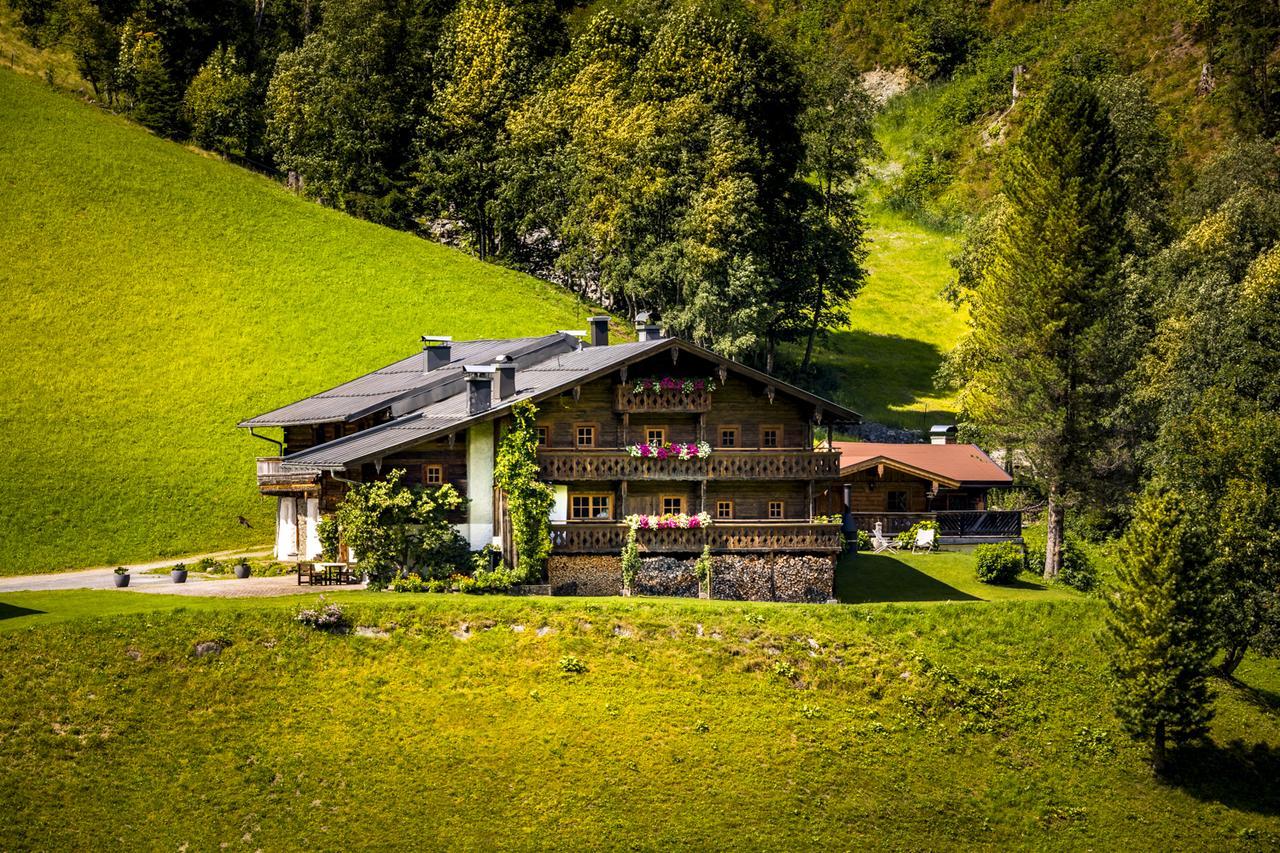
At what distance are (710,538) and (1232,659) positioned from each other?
1761cm

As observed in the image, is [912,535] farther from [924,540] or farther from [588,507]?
[588,507]

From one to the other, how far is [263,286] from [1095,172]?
164 feet

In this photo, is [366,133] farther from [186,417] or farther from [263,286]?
[186,417]

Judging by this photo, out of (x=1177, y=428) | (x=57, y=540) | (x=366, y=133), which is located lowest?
(x=57, y=540)

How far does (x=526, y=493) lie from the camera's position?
4691cm

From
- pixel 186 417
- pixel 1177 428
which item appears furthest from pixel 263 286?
pixel 1177 428

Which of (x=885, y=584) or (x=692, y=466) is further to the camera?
(x=885, y=584)

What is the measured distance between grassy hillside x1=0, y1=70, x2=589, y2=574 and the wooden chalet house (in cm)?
1468

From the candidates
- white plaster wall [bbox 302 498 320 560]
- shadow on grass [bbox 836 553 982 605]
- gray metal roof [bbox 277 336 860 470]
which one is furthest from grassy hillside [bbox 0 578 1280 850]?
white plaster wall [bbox 302 498 320 560]

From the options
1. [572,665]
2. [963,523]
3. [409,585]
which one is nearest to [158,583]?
[409,585]

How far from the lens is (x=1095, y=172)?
202ft

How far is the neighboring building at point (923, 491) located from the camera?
60688 millimetres

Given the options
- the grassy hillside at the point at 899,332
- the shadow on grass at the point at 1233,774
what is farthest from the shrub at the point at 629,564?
the grassy hillside at the point at 899,332

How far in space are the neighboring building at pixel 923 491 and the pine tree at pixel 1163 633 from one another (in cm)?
1861
